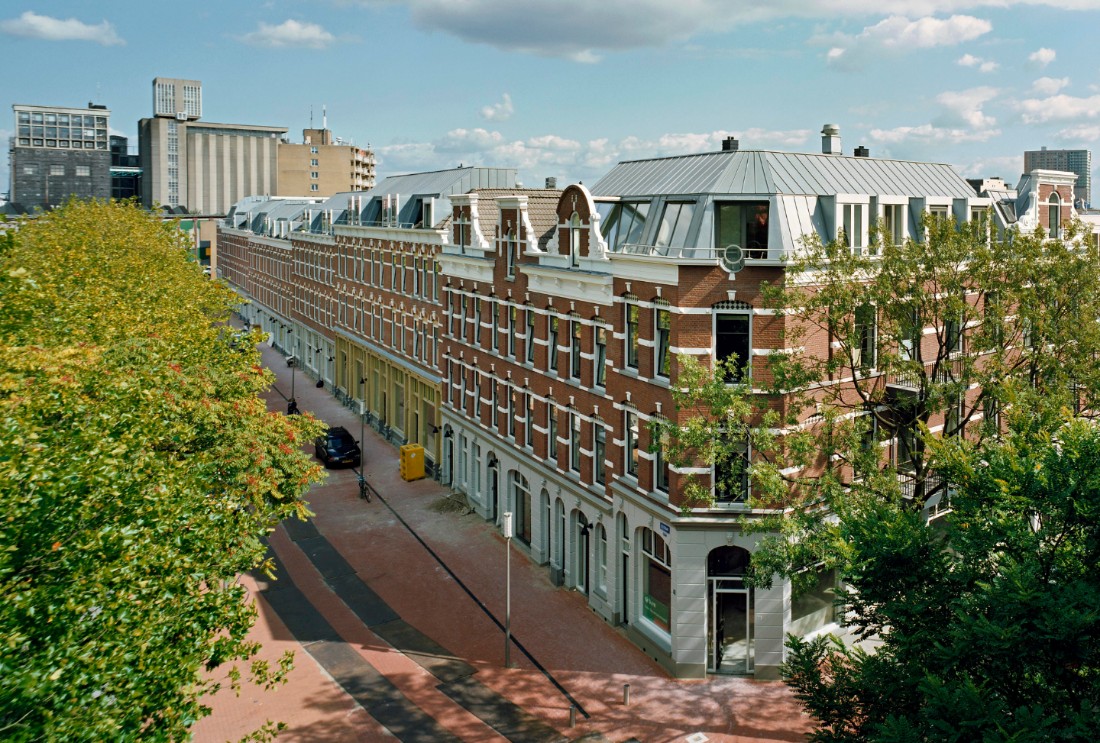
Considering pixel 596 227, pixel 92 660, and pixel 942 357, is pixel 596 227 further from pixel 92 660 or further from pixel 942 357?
pixel 92 660

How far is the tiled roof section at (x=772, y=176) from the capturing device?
27.2 meters

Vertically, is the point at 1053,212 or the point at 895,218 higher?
the point at 1053,212

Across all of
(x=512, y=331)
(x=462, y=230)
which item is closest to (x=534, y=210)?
(x=462, y=230)

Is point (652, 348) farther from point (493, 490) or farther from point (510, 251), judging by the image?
point (493, 490)

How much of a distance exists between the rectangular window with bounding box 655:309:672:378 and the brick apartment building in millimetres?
50

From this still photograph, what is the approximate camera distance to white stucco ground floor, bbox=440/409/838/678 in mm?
25266

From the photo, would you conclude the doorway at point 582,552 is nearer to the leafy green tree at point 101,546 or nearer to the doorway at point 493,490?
the doorway at point 493,490

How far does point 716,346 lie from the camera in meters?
24.9

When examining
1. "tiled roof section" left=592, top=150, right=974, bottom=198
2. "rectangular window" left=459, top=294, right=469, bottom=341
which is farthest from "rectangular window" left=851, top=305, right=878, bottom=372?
"rectangular window" left=459, top=294, right=469, bottom=341

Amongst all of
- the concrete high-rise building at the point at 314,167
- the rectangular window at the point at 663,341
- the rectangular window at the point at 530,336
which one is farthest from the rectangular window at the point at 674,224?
the concrete high-rise building at the point at 314,167

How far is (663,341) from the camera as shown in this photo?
26.0 meters

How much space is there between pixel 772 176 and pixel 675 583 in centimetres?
1257

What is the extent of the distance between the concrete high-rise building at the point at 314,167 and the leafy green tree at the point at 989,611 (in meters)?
137

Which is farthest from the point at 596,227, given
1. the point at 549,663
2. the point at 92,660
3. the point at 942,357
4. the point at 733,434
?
the point at 92,660
